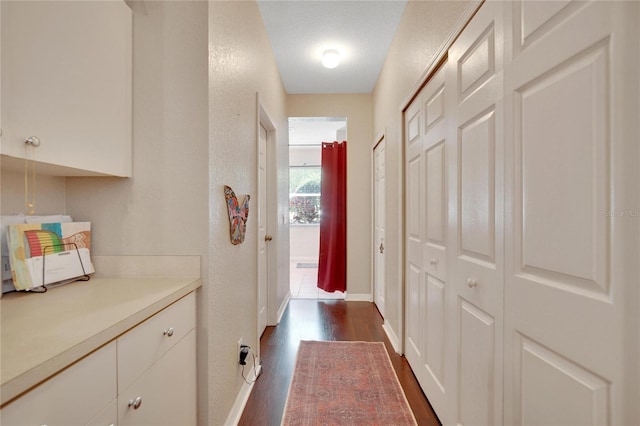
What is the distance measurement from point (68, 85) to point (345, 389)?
2.11 meters

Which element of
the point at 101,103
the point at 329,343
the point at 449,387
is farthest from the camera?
the point at 329,343

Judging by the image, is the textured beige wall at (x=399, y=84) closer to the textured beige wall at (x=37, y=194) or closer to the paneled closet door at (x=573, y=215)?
the paneled closet door at (x=573, y=215)

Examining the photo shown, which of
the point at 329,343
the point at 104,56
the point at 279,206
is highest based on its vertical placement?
the point at 104,56

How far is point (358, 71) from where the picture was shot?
311 cm

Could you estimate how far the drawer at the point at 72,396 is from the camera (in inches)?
20.9

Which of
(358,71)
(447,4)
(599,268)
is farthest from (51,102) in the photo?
(358,71)

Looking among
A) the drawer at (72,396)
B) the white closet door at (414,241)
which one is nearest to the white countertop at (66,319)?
the drawer at (72,396)

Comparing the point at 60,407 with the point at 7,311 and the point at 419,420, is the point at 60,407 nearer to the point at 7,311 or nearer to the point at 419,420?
the point at 7,311

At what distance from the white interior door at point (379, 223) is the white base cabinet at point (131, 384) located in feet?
7.29

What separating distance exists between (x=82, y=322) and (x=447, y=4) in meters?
1.98

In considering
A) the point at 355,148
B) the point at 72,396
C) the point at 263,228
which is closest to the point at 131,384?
the point at 72,396

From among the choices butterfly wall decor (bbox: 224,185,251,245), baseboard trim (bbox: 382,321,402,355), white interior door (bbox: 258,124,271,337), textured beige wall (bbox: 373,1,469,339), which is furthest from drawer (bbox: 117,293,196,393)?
baseboard trim (bbox: 382,321,402,355)

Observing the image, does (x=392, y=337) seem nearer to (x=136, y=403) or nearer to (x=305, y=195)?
(x=136, y=403)

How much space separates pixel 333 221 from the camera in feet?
13.3
